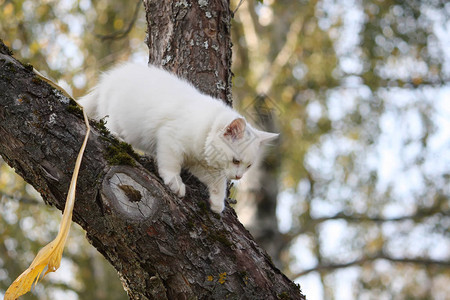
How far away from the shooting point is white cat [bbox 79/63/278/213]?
113 inches

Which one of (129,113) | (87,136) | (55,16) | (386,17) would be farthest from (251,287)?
(386,17)

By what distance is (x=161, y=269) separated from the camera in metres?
2.08

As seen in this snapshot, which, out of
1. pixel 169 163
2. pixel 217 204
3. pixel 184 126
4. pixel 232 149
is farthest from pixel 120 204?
pixel 232 149

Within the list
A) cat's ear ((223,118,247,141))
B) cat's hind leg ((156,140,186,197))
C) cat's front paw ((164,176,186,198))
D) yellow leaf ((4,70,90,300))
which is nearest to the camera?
yellow leaf ((4,70,90,300))

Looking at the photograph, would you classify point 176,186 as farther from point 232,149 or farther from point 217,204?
point 232,149

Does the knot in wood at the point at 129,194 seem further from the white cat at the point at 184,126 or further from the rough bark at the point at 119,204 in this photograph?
the white cat at the point at 184,126

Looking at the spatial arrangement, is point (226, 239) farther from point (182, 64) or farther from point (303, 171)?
point (303, 171)

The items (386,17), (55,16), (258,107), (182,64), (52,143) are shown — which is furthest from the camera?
(386,17)

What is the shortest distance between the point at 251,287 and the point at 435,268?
24.5 ft

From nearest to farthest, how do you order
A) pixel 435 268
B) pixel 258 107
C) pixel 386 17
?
pixel 258 107 < pixel 386 17 < pixel 435 268

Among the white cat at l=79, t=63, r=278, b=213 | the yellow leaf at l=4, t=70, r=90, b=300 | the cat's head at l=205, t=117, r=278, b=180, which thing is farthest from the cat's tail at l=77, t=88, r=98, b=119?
the yellow leaf at l=4, t=70, r=90, b=300

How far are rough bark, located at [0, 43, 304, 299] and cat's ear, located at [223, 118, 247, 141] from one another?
754mm

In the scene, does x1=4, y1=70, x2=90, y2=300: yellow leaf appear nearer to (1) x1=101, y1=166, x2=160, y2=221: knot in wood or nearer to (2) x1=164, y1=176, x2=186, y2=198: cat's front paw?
(1) x1=101, y1=166, x2=160, y2=221: knot in wood

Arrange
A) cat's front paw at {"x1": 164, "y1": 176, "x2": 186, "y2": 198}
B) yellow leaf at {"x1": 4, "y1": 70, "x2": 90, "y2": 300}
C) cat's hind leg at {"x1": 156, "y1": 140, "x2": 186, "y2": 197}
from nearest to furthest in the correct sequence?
yellow leaf at {"x1": 4, "y1": 70, "x2": 90, "y2": 300}, cat's front paw at {"x1": 164, "y1": 176, "x2": 186, "y2": 198}, cat's hind leg at {"x1": 156, "y1": 140, "x2": 186, "y2": 197}
